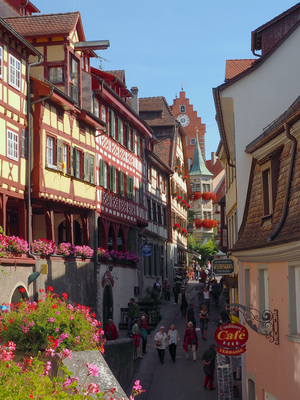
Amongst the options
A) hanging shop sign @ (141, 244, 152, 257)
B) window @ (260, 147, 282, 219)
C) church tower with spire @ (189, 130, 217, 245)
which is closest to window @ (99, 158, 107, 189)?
hanging shop sign @ (141, 244, 152, 257)

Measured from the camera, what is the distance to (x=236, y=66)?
2278 centimetres

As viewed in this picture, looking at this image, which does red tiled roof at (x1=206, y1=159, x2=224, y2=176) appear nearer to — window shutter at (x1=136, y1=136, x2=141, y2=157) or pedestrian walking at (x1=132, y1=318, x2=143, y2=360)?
window shutter at (x1=136, y1=136, x2=141, y2=157)

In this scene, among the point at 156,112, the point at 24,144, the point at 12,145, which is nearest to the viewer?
the point at 12,145

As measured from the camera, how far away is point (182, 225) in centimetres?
5531

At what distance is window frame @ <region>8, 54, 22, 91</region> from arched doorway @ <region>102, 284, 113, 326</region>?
445 inches


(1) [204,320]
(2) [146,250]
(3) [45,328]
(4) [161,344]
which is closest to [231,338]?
(3) [45,328]

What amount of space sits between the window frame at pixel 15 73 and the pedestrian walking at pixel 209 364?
34.7 ft

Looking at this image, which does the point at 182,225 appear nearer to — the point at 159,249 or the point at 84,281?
the point at 159,249

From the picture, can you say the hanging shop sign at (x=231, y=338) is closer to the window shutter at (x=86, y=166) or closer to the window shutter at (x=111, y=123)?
the window shutter at (x=86, y=166)

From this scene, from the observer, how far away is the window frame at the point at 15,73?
19.8 m

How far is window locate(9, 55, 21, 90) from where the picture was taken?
1979 cm

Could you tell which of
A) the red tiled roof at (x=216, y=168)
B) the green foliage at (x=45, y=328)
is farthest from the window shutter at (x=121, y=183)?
the red tiled roof at (x=216, y=168)

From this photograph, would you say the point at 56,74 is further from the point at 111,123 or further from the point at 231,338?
the point at 231,338

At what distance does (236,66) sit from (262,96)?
5832mm
